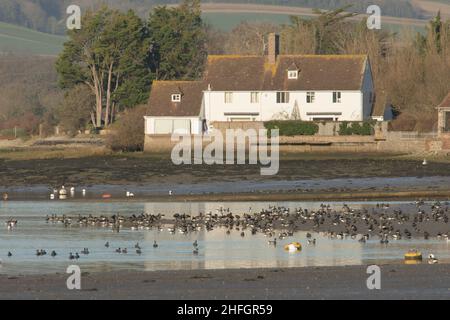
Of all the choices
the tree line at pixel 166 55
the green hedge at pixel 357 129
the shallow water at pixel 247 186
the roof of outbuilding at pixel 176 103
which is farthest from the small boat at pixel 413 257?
the tree line at pixel 166 55

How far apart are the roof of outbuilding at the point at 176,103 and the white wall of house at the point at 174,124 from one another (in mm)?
308

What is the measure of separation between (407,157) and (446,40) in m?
25.0

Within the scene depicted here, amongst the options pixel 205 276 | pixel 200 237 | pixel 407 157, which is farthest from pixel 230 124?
pixel 205 276

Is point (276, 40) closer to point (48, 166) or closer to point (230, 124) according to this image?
point (230, 124)

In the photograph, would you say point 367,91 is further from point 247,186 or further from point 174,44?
point 247,186

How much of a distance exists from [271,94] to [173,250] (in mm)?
54337

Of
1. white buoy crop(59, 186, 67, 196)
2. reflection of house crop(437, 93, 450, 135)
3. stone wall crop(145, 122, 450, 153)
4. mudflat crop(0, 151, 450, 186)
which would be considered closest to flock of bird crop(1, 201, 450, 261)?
white buoy crop(59, 186, 67, 196)

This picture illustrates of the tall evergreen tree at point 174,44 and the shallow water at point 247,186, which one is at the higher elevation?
the tall evergreen tree at point 174,44

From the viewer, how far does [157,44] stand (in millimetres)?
99625

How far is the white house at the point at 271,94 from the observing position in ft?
274

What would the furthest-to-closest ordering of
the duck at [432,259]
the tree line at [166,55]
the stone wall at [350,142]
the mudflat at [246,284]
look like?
the tree line at [166,55]
the stone wall at [350,142]
the duck at [432,259]
the mudflat at [246,284]

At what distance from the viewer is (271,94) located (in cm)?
8431

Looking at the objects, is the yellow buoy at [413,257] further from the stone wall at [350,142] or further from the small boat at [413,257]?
the stone wall at [350,142]

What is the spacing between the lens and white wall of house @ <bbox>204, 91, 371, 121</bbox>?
8319 centimetres
